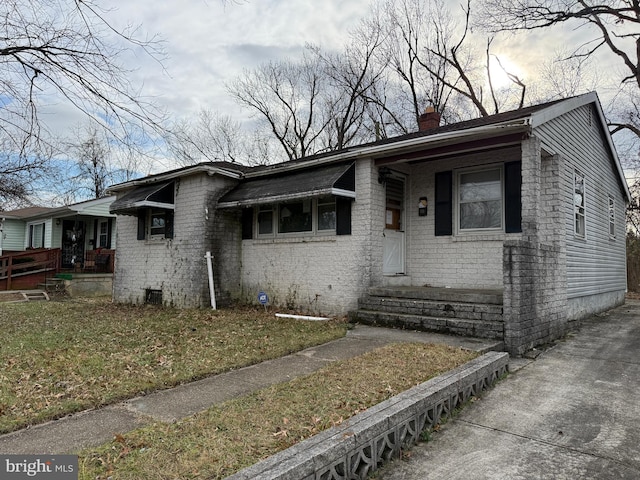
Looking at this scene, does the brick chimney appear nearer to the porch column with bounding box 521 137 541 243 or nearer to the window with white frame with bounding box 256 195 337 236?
the window with white frame with bounding box 256 195 337 236

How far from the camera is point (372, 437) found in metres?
2.83

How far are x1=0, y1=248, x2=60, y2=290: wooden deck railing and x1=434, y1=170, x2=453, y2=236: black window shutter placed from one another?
16.6 meters

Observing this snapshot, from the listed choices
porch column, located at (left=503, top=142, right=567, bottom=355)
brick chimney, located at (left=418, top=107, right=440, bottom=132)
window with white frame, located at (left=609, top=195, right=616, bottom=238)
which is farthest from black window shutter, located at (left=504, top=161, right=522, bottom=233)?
window with white frame, located at (left=609, top=195, right=616, bottom=238)

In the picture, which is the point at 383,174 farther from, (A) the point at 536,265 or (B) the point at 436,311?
(A) the point at 536,265

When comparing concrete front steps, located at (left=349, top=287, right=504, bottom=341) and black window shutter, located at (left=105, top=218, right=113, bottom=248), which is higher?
black window shutter, located at (left=105, top=218, right=113, bottom=248)

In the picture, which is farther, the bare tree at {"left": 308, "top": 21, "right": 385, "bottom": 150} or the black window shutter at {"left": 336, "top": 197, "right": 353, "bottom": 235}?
the bare tree at {"left": 308, "top": 21, "right": 385, "bottom": 150}

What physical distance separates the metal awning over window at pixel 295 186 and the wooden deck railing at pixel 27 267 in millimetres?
12054

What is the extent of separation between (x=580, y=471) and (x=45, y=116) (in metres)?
6.33

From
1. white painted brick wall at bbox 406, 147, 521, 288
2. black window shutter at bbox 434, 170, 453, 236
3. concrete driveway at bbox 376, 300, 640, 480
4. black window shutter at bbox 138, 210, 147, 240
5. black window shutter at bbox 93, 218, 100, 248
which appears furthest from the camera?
black window shutter at bbox 93, 218, 100, 248

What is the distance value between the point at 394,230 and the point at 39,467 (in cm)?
767

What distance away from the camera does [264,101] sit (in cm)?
2736

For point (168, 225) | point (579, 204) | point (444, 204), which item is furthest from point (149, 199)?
point (579, 204)

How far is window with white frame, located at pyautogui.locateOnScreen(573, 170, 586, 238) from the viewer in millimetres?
9000

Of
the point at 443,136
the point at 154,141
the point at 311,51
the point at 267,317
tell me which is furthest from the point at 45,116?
the point at 311,51
